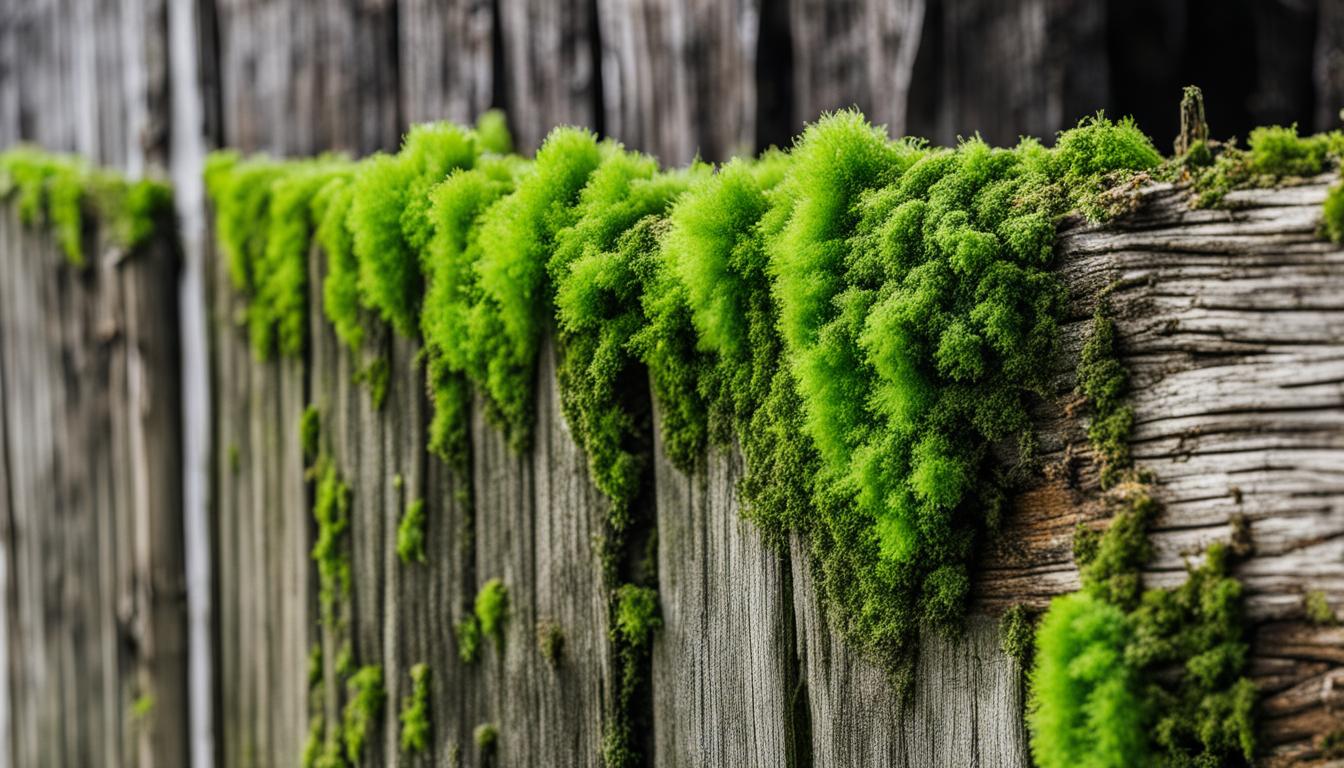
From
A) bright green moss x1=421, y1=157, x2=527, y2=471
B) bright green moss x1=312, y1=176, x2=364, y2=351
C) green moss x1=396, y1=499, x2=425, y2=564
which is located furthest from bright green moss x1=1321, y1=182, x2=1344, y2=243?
bright green moss x1=312, y1=176, x2=364, y2=351

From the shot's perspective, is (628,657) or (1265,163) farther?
(628,657)

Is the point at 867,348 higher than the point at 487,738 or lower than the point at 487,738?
higher

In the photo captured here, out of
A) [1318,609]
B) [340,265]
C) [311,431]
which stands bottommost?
[1318,609]

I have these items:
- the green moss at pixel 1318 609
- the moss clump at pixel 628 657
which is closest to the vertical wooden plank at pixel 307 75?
the moss clump at pixel 628 657

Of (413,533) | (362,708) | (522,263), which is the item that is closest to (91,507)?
(362,708)

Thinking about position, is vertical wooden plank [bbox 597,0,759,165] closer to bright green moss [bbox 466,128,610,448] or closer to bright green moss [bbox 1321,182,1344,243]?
bright green moss [bbox 466,128,610,448]

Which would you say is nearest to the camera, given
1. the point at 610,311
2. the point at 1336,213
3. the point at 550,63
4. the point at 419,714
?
the point at 1336,213

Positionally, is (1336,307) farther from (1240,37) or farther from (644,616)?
(1240,37)

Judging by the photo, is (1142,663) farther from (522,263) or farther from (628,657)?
(522,263)
